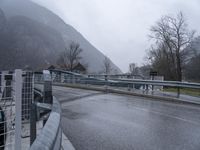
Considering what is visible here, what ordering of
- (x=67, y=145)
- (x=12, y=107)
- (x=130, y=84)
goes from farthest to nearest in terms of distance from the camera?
(x=130, y=84) → (x=12, y=107) → (x=67, y=145)

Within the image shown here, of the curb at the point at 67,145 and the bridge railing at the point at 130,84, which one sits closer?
the curb at the point at 67,145

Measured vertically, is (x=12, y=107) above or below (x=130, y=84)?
below

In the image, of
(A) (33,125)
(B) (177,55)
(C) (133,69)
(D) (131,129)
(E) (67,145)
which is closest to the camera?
(A) (33,125)

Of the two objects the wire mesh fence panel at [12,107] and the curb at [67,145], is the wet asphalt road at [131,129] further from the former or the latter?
the wire mesh fence panel at [12,107]

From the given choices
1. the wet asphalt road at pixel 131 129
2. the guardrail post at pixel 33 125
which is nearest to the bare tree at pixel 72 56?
the wet asphalt road at pixel 131 129

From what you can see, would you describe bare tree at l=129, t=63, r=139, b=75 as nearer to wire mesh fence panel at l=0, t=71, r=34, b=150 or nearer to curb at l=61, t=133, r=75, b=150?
wire mesh fence panel at l=0, t=71, r=34, b=150

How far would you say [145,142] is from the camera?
5.43 meters

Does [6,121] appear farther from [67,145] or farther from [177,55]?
[177,55]

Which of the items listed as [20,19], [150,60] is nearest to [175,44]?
[150,60]

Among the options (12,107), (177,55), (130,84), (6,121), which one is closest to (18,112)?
(6,121)

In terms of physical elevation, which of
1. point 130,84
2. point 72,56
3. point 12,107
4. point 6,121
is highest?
point 72,56

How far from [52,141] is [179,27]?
167 feet

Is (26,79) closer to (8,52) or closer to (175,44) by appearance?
(175,44)

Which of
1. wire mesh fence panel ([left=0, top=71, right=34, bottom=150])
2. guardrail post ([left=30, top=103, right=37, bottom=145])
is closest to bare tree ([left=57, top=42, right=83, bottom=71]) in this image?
wire mesh fence panel ([left=0, top=71, right=34, bottom=150])
